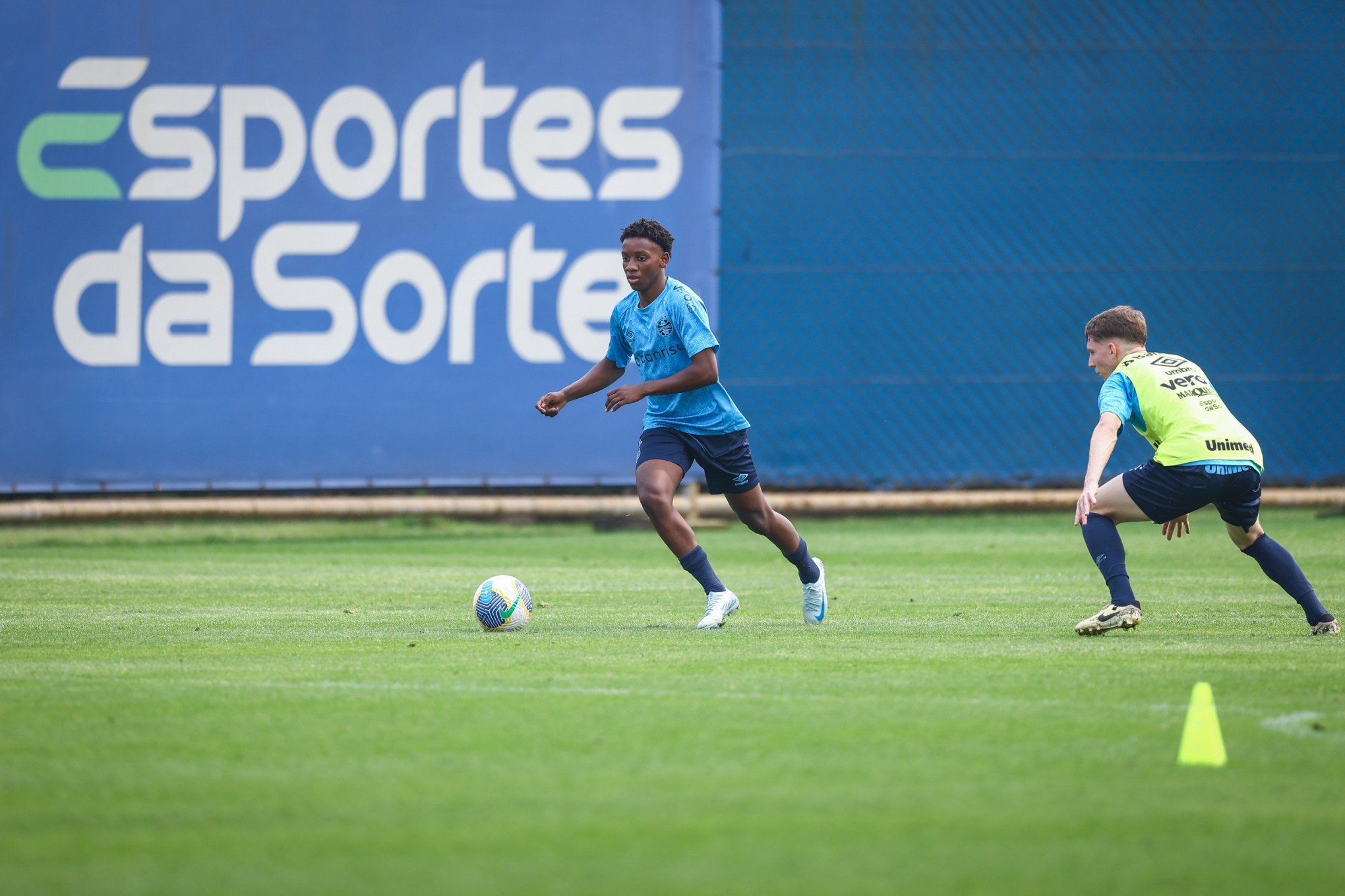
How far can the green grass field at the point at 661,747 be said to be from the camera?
3.50 metres

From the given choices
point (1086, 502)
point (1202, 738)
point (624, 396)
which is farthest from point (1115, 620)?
point (1202, 738)

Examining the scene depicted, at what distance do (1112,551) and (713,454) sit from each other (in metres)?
1.92

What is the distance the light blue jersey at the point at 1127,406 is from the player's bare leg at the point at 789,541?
1.56 metres

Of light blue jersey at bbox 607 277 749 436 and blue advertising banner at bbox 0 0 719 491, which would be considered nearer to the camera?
light blue jersey at bbox 607 277 749 436

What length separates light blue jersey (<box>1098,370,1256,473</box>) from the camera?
23.3 feet

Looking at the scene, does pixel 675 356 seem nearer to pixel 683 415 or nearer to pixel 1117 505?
pixel 683 415

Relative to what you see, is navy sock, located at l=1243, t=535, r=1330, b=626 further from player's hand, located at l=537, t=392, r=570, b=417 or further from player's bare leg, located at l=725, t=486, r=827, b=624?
player's hand, located at l=537, t=392, r=570, b=417

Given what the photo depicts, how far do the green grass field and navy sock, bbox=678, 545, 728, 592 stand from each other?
0.30 meters

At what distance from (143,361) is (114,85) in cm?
226

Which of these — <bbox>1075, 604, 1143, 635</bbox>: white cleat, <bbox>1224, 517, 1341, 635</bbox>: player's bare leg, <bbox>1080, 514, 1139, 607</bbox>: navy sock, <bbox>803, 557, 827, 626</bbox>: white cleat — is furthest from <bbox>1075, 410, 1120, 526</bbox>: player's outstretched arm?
<bbox>803, 557, 827, 626</bbox>: white cleat

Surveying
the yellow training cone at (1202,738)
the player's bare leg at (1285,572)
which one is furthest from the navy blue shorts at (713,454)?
the yellow training cone at (1202,738)

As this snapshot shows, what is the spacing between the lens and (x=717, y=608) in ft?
24.6

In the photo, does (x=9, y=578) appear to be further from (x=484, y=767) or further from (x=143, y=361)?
(x=484, y=767)

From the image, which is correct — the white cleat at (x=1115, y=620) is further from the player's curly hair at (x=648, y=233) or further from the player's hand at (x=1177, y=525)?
the player's curly hair at (x=648, y=233)
